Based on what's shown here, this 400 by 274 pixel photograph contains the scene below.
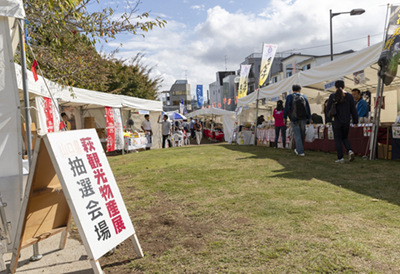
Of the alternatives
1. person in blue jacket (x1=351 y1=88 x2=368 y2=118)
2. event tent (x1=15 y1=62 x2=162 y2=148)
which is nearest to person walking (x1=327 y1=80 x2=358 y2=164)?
person in blue jacket (x1=351 y1=88 x2=368 y2=118)

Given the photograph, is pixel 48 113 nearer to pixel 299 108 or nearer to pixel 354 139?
pixel 299 108

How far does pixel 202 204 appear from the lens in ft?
12.8

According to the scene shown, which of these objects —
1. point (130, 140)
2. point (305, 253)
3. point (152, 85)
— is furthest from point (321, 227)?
point (152, 85)

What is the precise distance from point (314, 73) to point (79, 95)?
26.8ft

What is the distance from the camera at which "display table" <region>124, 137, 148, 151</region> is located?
13625 millimetres

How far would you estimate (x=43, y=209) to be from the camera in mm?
2650

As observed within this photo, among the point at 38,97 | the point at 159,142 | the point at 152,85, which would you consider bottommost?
the point at 159,142

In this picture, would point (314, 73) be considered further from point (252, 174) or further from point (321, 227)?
point (321, 227)

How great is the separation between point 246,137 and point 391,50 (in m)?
9.19

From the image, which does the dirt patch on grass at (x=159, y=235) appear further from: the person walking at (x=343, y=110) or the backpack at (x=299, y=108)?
the backpack at (x=299, y=108)

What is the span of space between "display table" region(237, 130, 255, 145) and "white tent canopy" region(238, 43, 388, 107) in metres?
2.37

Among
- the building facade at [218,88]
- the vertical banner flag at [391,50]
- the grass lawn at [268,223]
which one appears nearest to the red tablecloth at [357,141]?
the vertical banner flag at [391,50]

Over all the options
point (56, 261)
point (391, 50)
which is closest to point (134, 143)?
point (391, 50)

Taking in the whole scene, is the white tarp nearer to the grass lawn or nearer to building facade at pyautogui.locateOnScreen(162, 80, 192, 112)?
the grass lawn
